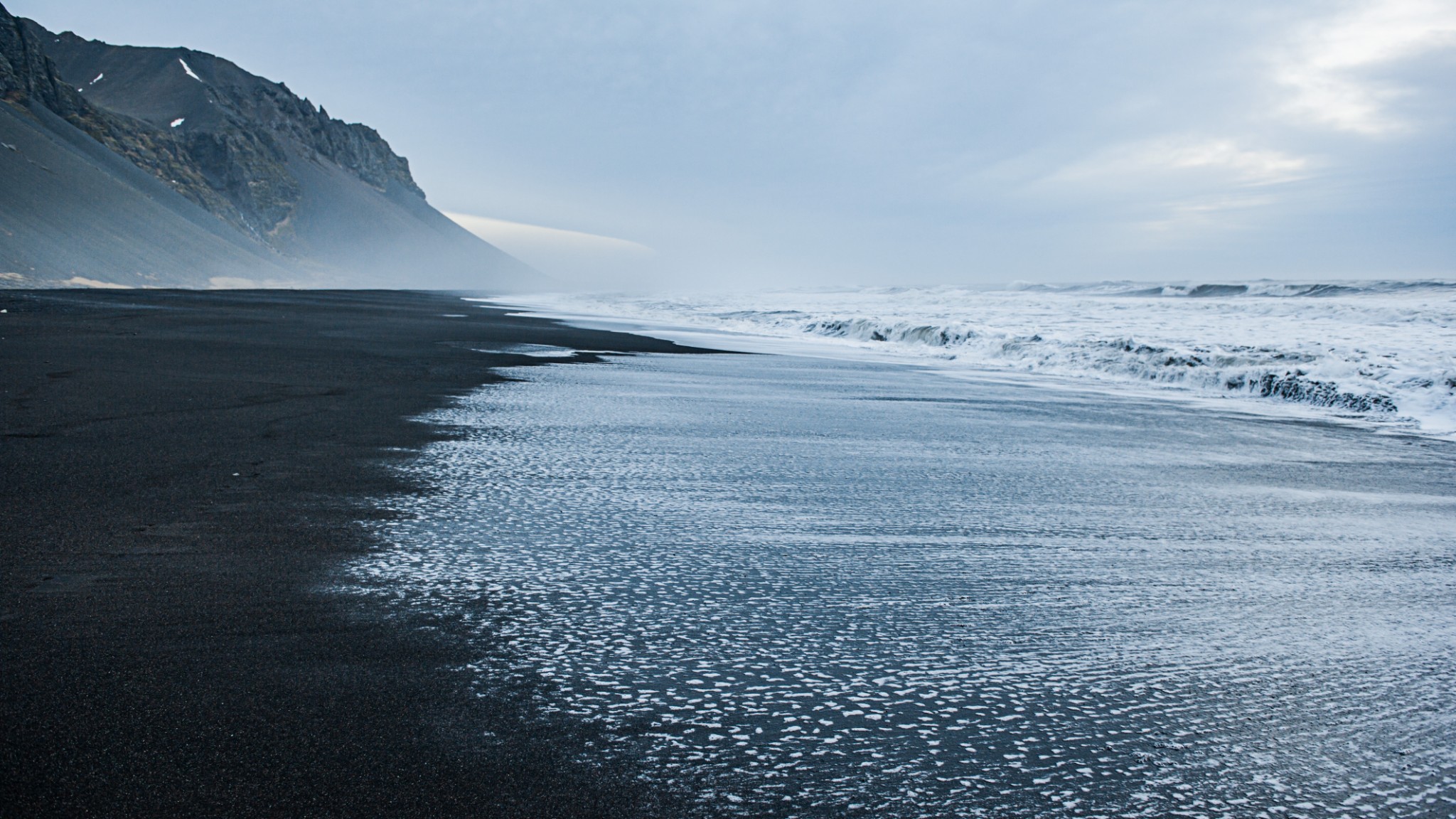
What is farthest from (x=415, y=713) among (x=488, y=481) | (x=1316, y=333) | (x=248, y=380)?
(x=1316, y=333)

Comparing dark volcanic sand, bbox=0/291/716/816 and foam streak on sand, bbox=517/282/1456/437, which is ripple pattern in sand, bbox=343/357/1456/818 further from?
foam streak on sand, bbox=517/282/1456/437

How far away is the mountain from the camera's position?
6612 cm

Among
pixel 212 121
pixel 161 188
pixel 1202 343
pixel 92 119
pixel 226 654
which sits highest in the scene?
pixel 212 121

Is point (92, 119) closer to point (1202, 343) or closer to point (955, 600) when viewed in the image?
point (1202, 343)

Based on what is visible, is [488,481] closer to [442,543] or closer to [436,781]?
[442,543]

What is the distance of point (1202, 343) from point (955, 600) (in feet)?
42.8

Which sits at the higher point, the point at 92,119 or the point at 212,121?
the point at 212,121

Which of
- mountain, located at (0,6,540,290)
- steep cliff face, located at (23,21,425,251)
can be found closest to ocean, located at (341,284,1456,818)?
mountain, located at (0,6,540,290)

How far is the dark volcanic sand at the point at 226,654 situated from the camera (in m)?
1.72

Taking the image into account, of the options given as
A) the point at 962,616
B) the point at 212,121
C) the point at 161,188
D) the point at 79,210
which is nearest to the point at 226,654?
the point at 962,616

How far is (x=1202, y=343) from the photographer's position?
1411 centimetres

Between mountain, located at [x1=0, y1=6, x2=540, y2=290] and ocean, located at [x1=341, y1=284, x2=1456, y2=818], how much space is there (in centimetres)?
6234

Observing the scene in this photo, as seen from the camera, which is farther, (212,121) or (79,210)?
(212,121)

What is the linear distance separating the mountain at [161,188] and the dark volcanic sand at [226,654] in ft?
199
